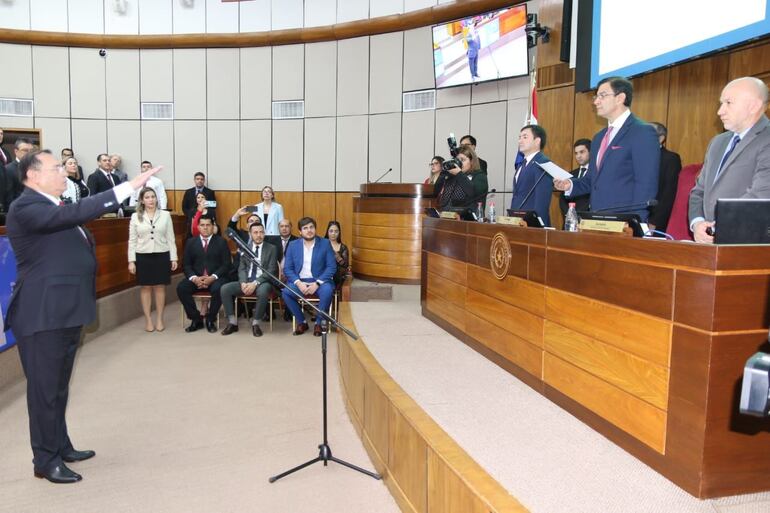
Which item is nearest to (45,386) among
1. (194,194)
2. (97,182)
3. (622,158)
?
(622,158)

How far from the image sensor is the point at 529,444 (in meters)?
1.92

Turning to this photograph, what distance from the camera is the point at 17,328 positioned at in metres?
2.41

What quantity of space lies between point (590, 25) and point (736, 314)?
145 inches

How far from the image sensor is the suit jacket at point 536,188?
3143 millimetres

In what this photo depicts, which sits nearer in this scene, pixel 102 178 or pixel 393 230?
pixel 393 230

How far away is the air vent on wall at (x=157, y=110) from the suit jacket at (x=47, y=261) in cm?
721

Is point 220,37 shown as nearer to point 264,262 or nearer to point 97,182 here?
point 97,182

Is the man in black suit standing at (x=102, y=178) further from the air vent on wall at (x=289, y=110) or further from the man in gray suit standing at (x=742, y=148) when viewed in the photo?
the man in gray suit standing at (x=742, y=148)

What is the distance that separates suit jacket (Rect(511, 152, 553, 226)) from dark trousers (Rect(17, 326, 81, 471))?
246 centimetres

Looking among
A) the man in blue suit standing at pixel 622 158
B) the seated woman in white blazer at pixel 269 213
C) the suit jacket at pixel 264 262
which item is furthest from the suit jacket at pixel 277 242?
the man in blue suit standing at pixel 622 158

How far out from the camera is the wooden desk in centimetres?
152

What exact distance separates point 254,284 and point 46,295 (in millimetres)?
3068

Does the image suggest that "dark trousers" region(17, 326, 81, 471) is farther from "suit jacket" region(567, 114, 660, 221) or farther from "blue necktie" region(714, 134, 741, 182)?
"blue necktie" region(714, 134, 741, 182)

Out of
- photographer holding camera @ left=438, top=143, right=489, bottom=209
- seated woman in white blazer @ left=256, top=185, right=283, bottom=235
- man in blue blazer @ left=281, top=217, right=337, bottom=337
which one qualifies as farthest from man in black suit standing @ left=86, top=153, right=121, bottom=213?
A: photographer holding camera @ left=438, top=143, right=489, bottom=209
